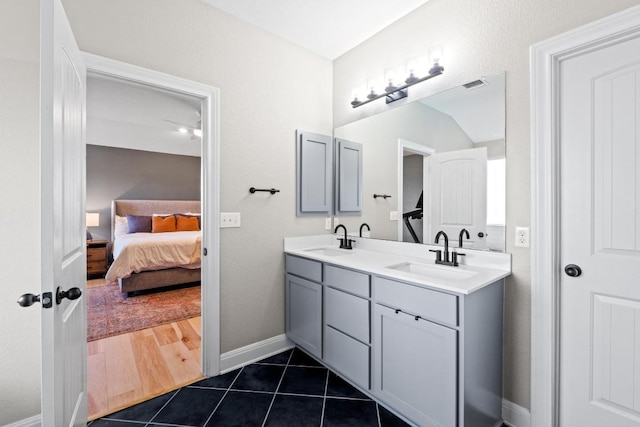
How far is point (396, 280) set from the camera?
5.41ft

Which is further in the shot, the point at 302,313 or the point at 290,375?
the point at 302,313

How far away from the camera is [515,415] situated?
164cm

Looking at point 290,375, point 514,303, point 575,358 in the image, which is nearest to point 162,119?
point 290,375

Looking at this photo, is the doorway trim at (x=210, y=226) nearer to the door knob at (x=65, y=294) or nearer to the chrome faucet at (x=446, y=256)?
the door knob at (x=65, y=294)

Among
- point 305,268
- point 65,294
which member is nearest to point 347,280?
point 305,268

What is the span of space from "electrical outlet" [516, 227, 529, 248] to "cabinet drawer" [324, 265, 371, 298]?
0.86 m

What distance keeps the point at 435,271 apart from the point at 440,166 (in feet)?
2.35

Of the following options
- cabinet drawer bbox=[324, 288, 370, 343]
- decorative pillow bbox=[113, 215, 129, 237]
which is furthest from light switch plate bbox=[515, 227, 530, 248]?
decorative pillow bbox=[113, 215, 129, 237]

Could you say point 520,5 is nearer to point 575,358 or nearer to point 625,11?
point 625,11

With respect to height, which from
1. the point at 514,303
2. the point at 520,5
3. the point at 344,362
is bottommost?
the point at 344,362

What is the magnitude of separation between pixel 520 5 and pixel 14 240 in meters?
Result: 2.95

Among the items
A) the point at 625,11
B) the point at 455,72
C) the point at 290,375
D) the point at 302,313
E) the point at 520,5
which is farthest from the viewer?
the point at 302,313

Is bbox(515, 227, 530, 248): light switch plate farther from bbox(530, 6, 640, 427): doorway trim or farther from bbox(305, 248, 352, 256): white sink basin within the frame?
bbox(305, 248, 352, 256): white sink basin

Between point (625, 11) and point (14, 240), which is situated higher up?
point (625, 11)
